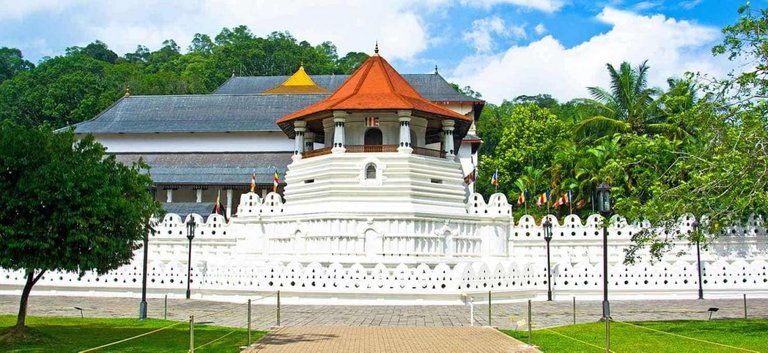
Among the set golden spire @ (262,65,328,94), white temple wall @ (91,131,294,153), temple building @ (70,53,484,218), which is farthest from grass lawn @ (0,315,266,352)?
golden spire @ (262,65,328,94)

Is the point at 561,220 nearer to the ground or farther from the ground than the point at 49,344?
farther from the ground

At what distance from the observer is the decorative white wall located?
23344mm

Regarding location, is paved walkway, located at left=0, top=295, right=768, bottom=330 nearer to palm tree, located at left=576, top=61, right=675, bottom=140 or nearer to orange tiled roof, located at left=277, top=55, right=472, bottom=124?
orange tiled roof, located at left=277, top=55, right=472, bottom=124

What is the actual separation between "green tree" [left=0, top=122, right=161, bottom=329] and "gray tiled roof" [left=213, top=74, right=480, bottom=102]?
43906mm

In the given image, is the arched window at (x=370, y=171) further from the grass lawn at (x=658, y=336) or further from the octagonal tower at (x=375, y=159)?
the grass lawn at (x=658, y=336)

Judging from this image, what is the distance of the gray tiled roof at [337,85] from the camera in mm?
58969

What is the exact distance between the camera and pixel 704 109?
16031 mm

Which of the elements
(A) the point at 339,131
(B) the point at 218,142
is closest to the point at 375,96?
(A) the point at 339,131

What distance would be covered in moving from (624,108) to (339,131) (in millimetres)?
21298

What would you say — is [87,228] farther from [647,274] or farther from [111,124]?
[111,124]

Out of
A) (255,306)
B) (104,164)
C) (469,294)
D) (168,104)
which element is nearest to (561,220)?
(469,294)

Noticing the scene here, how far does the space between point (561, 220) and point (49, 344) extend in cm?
3455

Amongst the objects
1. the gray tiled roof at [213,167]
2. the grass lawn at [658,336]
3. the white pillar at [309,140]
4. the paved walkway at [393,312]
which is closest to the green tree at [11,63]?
the gray tiled roof at [213,167]

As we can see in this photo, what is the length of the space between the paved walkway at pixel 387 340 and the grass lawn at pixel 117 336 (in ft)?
2.31
